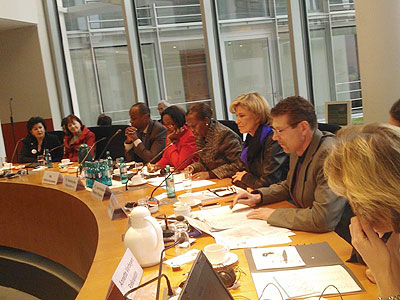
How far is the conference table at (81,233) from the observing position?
1522 mm

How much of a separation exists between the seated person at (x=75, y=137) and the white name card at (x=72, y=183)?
2022 millimetres

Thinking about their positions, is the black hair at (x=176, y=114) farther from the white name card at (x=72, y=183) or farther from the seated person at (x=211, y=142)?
the white name card at (x=72, y=183)

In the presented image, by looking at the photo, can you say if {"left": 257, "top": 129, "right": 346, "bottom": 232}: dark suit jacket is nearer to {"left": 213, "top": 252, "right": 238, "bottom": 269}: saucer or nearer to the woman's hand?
{"left": 213, "top": 252, "right": 238, "bottom": 269}: saucer

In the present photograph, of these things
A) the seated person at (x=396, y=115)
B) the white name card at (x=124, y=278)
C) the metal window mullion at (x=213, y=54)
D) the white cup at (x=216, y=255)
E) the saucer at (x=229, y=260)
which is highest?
the metal window mullion at (x=213, y=54)

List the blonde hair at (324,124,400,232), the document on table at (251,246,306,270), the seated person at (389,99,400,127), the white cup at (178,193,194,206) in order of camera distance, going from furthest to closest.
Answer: the white cup at (178,193,194,206) < the seated person at (389,99,400,127) < the document on table at (251,246,306,270) < the blonde hair at (324,124,400,232)

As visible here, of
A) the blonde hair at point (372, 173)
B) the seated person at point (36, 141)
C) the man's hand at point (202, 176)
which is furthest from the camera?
the seated person at point (36, 141)

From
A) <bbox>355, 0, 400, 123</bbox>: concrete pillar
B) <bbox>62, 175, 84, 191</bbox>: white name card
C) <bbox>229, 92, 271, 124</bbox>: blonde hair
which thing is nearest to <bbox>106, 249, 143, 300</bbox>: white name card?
<bbox>229, 92, 271, 124</bbox>: blonde hair

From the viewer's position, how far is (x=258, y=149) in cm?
289

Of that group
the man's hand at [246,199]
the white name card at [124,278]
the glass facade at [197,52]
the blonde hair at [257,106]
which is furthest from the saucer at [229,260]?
the glass facade at [197,52]

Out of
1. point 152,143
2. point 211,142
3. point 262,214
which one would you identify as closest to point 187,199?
point 262,214

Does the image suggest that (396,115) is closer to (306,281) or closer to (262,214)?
(262,214)

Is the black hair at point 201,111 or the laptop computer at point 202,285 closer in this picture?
the laptop computer at point 202,285

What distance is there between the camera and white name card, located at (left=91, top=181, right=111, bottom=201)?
2775 mm

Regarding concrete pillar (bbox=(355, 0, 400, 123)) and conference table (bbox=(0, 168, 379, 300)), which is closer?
conference table (bbox=(0, 168, 379, 300))
